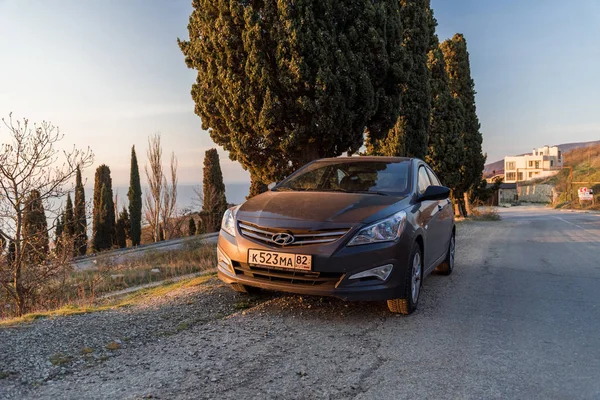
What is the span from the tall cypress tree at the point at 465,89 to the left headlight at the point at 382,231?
821 inches

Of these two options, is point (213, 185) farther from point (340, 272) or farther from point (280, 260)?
point (340, 272)

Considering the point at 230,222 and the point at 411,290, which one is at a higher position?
the point at 230,222

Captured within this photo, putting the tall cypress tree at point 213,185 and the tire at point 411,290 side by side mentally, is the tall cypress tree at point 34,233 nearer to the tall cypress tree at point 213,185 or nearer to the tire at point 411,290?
the tire at point 411,290

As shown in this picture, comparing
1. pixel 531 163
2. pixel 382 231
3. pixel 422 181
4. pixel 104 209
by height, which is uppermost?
pixel 531 163

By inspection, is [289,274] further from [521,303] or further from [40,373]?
[521,303]

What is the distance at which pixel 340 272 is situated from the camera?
380 cm

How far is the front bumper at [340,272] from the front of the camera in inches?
149

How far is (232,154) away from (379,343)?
7.52 m

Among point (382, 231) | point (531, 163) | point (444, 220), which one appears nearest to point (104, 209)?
point (444, 220)

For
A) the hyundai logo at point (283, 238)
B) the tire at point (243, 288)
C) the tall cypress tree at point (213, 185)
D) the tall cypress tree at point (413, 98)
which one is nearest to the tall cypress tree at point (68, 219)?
the tire at point (243, 288)

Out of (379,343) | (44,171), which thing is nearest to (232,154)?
(44,171)

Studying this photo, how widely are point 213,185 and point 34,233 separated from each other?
92.1ft

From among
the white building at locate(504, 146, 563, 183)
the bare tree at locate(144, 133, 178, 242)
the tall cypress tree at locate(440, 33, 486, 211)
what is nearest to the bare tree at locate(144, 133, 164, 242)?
the bare tree at locate(144, 133, 178, 242)

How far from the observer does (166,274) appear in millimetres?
14836
